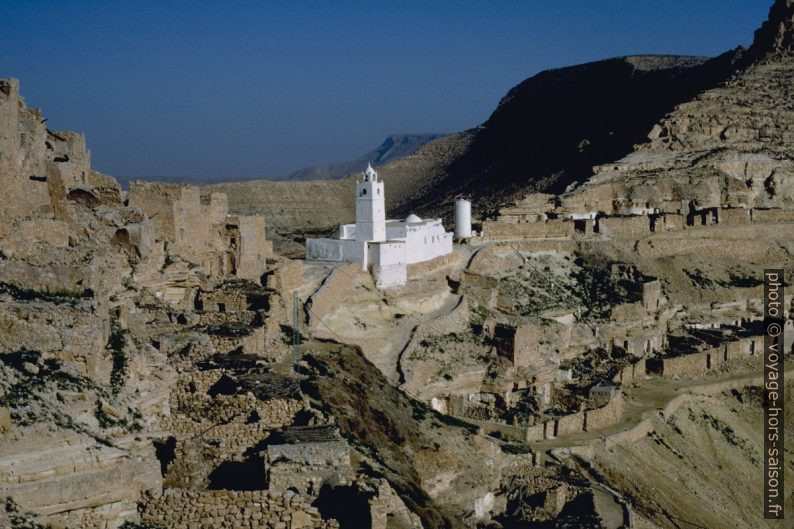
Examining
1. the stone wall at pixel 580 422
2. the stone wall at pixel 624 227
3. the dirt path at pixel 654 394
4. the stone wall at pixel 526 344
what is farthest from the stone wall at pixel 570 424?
the stone wall at pixel 624 227

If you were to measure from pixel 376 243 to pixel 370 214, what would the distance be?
1.36 meters

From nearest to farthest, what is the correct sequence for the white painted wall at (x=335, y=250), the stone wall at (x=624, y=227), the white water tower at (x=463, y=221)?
1. the white painted wall at (x=335, y=250)
2. the white water tower at (x=463, y=221)
3. the stone wall at (x=624, y=227)

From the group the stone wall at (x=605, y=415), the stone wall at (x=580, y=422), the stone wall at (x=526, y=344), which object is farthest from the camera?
the stone wall at (x=526, y=344)

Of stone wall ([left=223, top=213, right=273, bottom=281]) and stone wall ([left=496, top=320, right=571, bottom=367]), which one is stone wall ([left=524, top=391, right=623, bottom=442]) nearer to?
stone wall ([left=496, top=320, right=571, bottom=367])

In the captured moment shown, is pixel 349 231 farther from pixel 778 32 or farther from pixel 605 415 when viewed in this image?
pixel 778 32

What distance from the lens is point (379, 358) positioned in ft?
88.6

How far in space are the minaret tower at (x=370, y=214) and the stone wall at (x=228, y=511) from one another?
72.2 feet

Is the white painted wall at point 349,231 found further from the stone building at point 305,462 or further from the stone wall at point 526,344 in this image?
the stone building at point 305,462

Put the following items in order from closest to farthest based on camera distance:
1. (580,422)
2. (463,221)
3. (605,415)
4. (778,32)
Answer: (580,422) → (605,415) → (463,221) → (778,32)

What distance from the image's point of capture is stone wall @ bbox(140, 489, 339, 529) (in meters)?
10.4

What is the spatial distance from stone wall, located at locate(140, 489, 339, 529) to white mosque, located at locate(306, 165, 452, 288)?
20505mm

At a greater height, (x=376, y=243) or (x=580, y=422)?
(x=376, y=243)

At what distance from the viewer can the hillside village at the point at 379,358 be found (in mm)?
11195

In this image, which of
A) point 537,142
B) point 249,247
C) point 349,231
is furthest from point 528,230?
point 537,142
